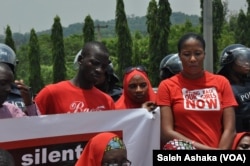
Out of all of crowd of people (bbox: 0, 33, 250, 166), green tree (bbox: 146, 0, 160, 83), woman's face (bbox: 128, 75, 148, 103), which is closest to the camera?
crowd of people (bbox: 0, 33, 250, 166)

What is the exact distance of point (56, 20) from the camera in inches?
1720

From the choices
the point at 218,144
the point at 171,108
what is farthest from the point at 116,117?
the point at 218,144

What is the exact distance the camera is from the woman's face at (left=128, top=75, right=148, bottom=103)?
498 centimetres

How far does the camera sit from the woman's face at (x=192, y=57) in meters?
4.54

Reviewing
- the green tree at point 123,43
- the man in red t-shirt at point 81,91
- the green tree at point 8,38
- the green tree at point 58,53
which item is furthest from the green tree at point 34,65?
the man in red t-shirt at point 81,91

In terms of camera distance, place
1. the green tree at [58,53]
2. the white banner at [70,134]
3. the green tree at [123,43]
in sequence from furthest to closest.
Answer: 1. the green tree at [58,53]
2. the green tree at [123,43]
3. the white banner at [70,134]

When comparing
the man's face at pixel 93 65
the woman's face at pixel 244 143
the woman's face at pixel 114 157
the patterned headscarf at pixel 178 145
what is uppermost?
the man's face at pixel 93 65

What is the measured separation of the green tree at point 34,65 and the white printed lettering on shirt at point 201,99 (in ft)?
Answer: 125

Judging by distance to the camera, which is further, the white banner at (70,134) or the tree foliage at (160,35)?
the tree foliage at (160,35)

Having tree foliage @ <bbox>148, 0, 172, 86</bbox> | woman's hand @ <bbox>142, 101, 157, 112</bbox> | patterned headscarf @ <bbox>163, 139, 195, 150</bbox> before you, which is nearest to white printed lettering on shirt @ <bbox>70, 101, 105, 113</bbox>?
woman's hand @ <bbox>142, 101, 157, 112</bbox>

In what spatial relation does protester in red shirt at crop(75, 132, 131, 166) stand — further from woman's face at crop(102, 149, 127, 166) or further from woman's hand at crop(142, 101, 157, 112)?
woman's hand at crop(142, 101, 157, 112)

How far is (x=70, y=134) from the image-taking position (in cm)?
446

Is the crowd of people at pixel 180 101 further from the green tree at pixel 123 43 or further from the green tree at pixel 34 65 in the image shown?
the green tree at pixel 34 65

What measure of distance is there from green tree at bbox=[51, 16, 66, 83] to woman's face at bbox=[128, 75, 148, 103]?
37398 millimetres
